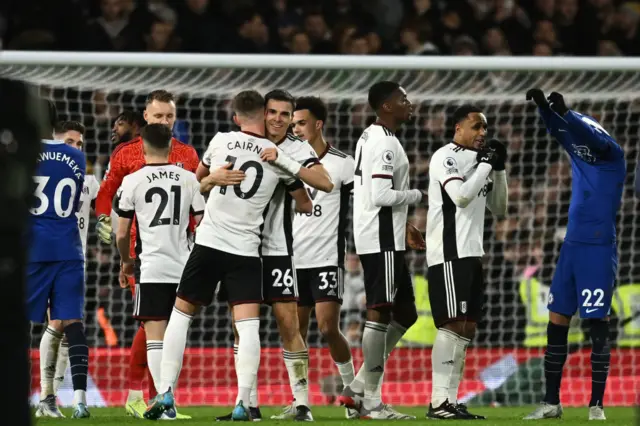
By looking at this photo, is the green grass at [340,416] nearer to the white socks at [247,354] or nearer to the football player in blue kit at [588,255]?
the white socks at [247,354]

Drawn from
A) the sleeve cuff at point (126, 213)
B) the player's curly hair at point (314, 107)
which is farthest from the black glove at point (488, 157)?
the sleeve cuff at point (126, 213)

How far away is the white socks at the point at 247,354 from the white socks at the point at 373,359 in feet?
3.77

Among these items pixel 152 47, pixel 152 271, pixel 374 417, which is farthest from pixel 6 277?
pixel 152 47

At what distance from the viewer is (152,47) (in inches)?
508

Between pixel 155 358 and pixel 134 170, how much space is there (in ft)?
4.28

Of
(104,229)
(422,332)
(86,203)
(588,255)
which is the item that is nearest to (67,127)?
(86,203)

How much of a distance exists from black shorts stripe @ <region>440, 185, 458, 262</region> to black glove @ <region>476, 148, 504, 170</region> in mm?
300

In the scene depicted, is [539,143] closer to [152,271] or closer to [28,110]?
[152,271]

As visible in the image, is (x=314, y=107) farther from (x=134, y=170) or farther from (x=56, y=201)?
(x=56, y=201)

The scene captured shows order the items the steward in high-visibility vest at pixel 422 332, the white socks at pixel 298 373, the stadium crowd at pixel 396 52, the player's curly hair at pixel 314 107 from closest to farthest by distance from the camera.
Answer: the white socks at pixel 298 373, the player's curly hair at pixel 314 107, the steward in high-visibility vest at pixel 422 332, the stadium crowd at pixel 396 52

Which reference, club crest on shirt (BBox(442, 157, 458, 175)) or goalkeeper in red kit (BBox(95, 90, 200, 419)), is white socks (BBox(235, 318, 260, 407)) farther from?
club crest on shirt (BBox(442, 157, 458, 175))

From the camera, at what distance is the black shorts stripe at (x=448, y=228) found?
756 centimetres

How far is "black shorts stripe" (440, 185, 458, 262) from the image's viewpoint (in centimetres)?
756

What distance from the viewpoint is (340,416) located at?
813 cm
